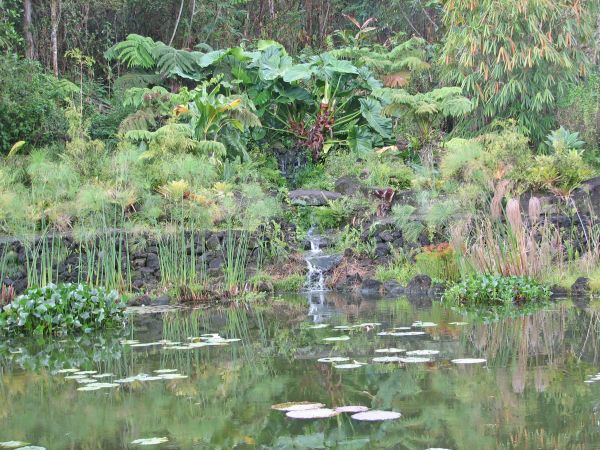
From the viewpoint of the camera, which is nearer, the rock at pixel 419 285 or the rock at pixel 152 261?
the rock at pixel 419 285

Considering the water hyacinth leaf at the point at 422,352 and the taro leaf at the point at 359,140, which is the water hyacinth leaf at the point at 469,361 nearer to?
the water hyacinth leaf at the point at 422,352

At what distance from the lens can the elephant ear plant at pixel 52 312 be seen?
26.1 feet

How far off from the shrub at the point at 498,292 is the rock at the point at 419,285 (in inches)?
52.0

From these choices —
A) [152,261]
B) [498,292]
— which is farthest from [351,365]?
[152,261]

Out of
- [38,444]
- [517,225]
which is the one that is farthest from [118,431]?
[517,225]

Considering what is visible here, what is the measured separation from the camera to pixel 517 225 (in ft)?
31.5

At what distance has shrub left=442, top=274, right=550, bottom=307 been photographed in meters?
9.19

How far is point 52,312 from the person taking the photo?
8016 mm

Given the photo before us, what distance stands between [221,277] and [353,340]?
494 cm

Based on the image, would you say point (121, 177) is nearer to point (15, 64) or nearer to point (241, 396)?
point (15, 64)

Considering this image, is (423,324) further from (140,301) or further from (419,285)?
(140,301)

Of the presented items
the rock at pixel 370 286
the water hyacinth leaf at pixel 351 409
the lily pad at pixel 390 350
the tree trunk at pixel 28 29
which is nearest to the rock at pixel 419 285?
the rock at pixel 370 286

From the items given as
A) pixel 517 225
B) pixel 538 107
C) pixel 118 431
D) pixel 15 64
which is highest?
pixel 15 64

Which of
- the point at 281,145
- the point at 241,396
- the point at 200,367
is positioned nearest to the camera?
the point at 241,396
